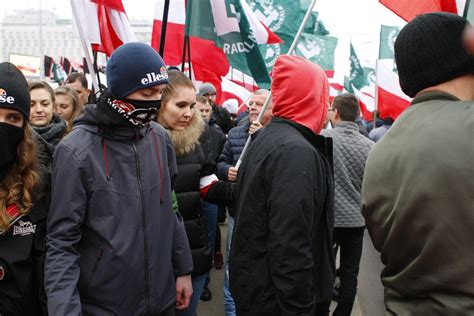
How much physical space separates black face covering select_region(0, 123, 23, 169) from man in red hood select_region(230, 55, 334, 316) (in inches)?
41.7

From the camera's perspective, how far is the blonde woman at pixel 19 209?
1957 millimetres

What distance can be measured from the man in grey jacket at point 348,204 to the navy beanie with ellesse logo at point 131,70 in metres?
2.34

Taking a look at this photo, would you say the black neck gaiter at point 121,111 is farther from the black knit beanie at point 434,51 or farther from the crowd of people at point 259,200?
the black knit beanie at point 434,51

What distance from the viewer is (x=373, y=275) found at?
5.52m

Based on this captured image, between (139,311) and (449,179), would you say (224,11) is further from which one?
(449,179)

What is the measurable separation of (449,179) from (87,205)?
140 centimetres

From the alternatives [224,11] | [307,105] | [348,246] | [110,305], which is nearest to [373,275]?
[348,246]

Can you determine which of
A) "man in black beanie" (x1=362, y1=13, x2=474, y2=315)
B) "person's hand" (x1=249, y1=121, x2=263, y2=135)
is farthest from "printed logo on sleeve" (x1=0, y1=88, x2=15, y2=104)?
"person's hand" (x1=249, y1=121, x2=263, y2=135)

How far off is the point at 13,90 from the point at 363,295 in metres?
4.09

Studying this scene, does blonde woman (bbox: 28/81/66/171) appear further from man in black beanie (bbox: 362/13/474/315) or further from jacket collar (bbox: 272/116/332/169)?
man in black beanie (bbox: 362/13/474/315)

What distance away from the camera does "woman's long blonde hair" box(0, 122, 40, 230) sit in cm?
199

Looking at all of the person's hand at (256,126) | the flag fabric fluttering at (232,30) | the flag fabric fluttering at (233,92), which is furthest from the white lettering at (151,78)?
the flag fabric fluttering at (233,92)

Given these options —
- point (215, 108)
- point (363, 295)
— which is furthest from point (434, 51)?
point (215, 108)

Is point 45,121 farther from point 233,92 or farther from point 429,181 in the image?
point 233,92
